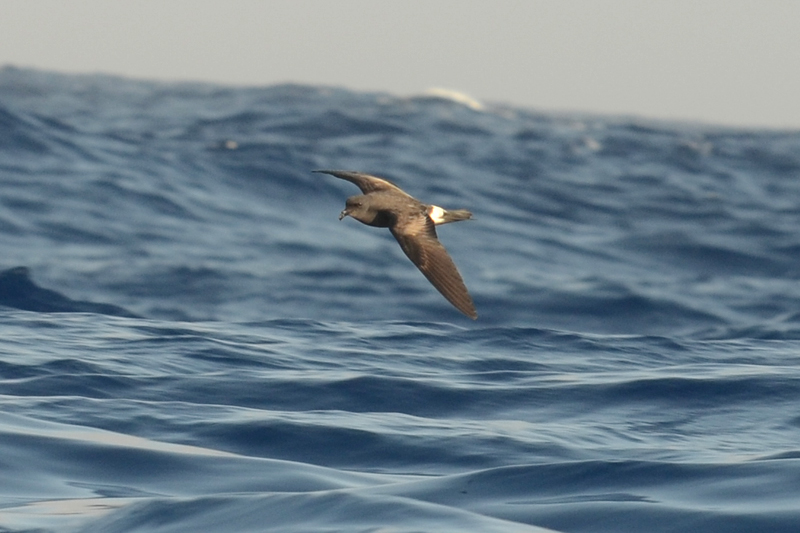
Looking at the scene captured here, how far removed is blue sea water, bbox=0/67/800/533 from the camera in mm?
5246

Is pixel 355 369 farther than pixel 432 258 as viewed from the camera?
Yes

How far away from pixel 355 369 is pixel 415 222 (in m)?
1.14

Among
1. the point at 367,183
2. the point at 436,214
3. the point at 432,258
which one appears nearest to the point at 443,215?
the point at 436,214

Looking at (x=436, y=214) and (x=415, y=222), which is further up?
(x=436, y=214)

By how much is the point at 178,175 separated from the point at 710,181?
61.9 feet

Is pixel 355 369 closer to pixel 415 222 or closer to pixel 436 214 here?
pixel 415 222

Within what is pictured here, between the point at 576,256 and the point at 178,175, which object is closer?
the point at 576,256

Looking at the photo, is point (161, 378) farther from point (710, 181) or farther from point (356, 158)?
point (710, 181)

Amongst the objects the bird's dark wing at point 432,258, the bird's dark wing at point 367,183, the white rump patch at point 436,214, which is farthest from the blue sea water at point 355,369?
the bird's dark wing at point 367,183

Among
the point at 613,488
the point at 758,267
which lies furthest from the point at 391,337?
the point at 758,267

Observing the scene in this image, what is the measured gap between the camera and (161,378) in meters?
7.61

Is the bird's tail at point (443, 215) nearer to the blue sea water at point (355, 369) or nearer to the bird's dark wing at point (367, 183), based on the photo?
the bird's dark wing at point (367, 183)

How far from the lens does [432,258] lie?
777 centimetres

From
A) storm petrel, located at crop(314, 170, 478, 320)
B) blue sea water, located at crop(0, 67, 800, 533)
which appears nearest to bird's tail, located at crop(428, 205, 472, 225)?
storm petrel, located at crop(314, 170, 478, 320)
